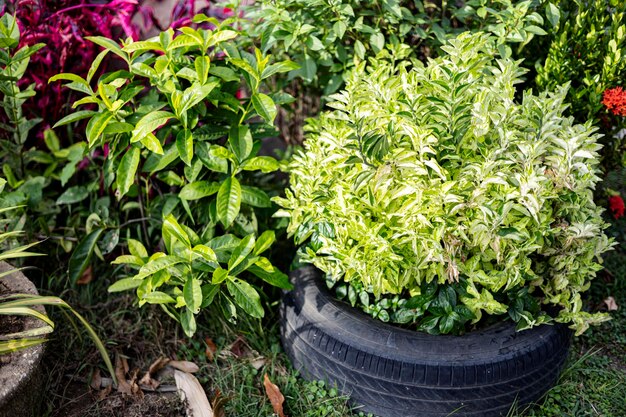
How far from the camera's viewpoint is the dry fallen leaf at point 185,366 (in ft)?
8.25

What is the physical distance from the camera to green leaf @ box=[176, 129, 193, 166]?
2.28m

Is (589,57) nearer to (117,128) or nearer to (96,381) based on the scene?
(117,128)

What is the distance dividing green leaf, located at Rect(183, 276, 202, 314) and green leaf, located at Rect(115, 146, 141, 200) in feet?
1.45

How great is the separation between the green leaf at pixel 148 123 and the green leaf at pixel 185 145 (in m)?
0.09

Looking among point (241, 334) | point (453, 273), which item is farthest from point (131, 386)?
point (453, 273)

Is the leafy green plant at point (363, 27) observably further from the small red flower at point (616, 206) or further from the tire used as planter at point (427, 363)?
the tire used as planter at point (427, 363)

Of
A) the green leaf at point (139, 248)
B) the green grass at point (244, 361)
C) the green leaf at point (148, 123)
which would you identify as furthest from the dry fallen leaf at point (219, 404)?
the green leaf at point (148, 123)

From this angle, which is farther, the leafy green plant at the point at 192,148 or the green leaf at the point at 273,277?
the green leaf at the point at 273,277

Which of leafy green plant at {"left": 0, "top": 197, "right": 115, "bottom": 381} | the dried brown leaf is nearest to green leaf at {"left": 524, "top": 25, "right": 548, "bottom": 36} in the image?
leafy green plant at {"left": 0, "top": 197, "right": 115, "bottom": 381}

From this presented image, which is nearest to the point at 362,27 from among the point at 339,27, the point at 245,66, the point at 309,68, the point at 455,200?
the point at 339,27

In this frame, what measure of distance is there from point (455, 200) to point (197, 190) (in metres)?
1.02

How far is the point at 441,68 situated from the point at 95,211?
1.65m

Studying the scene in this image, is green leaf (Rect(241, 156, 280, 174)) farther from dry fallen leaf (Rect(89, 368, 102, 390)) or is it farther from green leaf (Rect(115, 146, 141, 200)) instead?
dry fallen leaf (Rect(89, 368, 102, 390))

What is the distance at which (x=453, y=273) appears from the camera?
2068 mm
